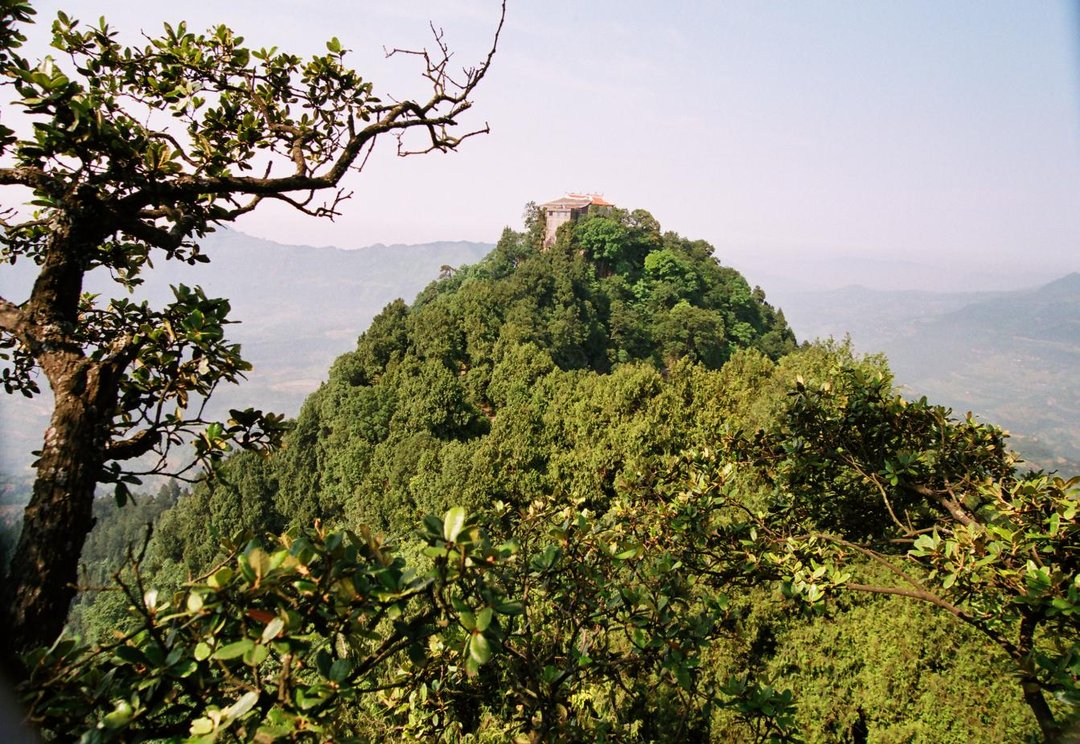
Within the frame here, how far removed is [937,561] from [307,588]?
3.30 meters

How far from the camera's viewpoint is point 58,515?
6.55 ft

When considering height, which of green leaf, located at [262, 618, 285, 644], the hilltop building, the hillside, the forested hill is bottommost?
the hillside

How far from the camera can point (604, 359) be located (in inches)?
1512

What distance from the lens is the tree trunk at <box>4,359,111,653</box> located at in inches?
72.2

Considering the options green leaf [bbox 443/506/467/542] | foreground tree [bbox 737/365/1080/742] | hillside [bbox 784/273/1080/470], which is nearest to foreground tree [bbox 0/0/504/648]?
green leaf [bbox 443/506/467/542]

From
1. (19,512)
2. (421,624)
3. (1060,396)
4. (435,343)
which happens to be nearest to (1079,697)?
Result: (421,624)

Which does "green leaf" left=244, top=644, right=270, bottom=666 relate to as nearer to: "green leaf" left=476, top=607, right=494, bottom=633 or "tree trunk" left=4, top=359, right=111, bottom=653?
"green leaf" left=476, top=607, right=494, bottom=633

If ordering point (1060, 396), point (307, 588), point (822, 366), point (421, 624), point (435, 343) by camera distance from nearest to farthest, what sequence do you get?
point (307, 588), point (421, 624), point (822, 366), point (435, 343), point (1060, 396)

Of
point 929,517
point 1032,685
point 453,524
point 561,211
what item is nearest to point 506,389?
point 929,517

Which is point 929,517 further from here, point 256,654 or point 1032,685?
point 256,654

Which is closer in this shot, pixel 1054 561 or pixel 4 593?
pixel 4 593

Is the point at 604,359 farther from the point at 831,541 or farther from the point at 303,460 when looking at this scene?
the point at 831,541

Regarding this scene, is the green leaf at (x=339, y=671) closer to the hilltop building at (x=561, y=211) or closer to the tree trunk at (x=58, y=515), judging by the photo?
the tree trunk at (x=58, y=515)

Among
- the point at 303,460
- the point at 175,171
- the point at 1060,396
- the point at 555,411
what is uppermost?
the point at 175,171
